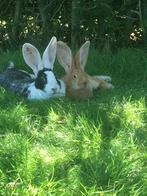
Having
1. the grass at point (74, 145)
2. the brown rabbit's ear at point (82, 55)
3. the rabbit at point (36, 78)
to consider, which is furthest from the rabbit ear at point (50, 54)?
the grass at point (74, 145)

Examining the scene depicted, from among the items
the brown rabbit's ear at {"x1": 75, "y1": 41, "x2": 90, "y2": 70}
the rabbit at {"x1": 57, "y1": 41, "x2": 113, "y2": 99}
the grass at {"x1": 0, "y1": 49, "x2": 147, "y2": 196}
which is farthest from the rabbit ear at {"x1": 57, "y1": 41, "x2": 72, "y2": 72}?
the grass at {"x1": 0, "y1": 49, "x2": 147, "y2": 196}

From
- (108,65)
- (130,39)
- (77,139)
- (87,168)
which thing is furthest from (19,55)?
(87,168)

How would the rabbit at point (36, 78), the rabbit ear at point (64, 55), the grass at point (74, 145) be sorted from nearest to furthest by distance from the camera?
the grass at point (74, 145), the rabbit at point (36, 78), the rabbit ear at point (64, 55)

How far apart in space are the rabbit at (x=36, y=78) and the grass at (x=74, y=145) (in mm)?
189

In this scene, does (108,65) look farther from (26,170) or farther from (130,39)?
(26,170)

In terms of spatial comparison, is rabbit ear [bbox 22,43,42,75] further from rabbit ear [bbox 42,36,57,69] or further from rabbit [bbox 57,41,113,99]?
rabbit [bbox 57,41,113,99]

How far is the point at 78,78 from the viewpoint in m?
5.70

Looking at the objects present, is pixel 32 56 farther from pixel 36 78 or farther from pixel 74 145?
pixel 74 145

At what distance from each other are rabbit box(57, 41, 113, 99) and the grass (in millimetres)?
162

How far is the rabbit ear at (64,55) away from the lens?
5.99 meters

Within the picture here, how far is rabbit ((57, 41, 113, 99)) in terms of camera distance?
566 cm

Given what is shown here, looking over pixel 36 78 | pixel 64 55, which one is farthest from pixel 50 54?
pixel 36 78

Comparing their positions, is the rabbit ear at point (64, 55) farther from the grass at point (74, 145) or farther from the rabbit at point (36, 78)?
the grass at point (74, 145)

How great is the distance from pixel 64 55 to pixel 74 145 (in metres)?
2.16
